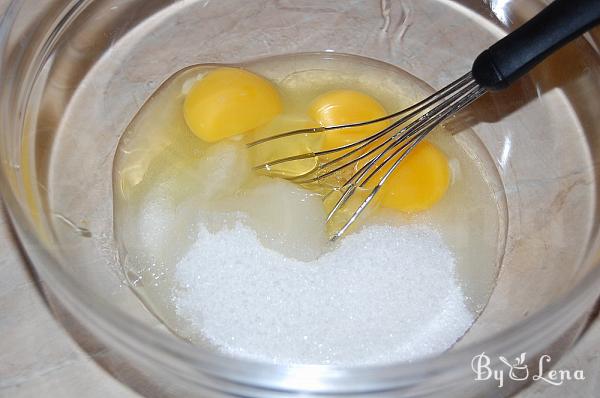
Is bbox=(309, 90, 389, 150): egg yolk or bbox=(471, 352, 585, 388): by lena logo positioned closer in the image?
bbox=(471, 352, 585, 388): by lena logo

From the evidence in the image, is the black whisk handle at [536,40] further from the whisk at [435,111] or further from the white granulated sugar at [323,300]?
the white granulated sugar at [323,300]

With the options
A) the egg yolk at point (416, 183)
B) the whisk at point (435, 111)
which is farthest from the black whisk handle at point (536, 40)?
the egg yolk at point (416, 183)

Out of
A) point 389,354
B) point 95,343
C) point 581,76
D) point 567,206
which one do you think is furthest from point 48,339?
point 581,76

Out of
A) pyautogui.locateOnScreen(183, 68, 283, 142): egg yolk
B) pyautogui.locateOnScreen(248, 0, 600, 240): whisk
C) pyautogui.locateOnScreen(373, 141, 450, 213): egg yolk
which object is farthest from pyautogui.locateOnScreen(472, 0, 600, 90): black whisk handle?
pyautogui.locateOnScreen(183, 68, 283, 142): egg yolk

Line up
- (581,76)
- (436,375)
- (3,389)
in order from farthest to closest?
1. (581,76)
2. (3,389)
3. (436,375)

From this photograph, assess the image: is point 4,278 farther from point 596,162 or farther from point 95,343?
point 596,162

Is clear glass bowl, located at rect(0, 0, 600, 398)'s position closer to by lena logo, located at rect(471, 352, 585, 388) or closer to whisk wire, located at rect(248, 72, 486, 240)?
by lena logo, located at rect(471, 352, 585, 388)

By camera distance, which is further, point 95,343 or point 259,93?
point 259,93
